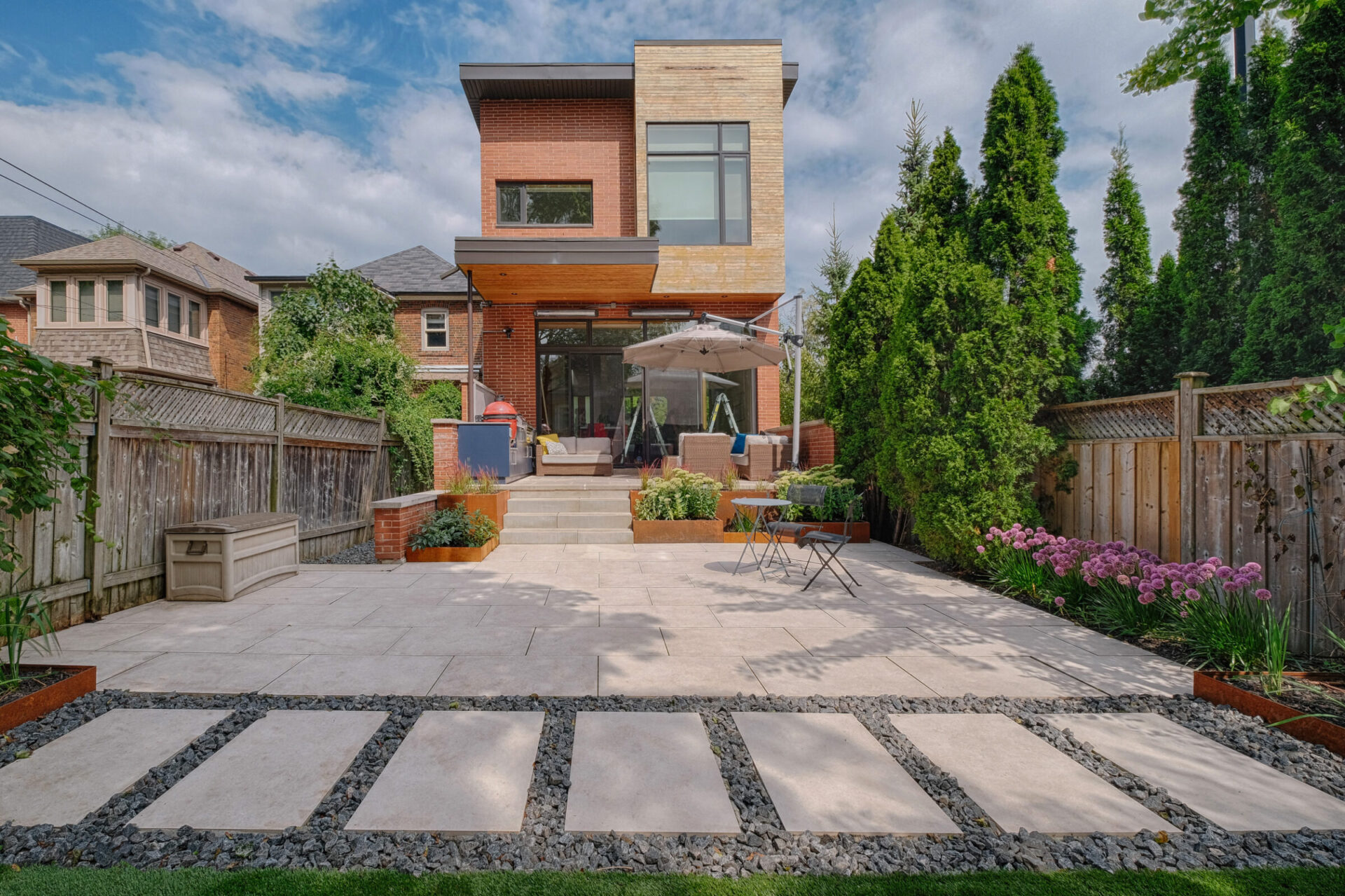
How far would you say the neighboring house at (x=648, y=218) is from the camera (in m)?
12.3

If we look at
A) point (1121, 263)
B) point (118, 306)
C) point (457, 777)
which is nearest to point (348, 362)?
point (118, 306)

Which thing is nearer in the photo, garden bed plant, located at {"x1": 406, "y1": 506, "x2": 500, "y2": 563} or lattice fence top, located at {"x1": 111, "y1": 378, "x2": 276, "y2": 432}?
lattice fence top, located at {"x1": 111, "y1": 378, "x2": 276, "y2": 432}

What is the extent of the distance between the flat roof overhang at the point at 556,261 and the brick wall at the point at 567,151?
7.49ft

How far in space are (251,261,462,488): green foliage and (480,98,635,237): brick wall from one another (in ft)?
12.2

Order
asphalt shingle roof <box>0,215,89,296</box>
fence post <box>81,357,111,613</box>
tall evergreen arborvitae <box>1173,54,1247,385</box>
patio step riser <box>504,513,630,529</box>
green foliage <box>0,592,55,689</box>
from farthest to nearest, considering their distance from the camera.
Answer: asphalt shingle roof <box>0,215,89,296</box>
patio step riser <box>504,513,630,529</box>
tall evergreen arborvitae <box>1173,54,1247,385</box>
fence post <box>81,357,111,613</box>
green foliage <box>0,592,55,689</box>

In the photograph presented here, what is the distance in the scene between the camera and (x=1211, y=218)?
7.45m

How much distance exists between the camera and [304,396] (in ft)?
35.5

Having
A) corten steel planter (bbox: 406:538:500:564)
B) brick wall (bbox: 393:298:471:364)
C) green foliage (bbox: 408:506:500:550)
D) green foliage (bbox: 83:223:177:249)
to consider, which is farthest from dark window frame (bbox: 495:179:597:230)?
green foliage (bbox: 83:223:177:249)

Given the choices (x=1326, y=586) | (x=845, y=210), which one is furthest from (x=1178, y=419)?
(x=845, y=210)

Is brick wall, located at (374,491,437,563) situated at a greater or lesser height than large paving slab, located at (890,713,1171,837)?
greater

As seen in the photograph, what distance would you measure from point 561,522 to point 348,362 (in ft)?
22.7

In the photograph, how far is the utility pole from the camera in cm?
730

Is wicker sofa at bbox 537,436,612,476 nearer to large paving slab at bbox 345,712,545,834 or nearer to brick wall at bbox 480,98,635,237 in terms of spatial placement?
brick wall at bbox 480,98,635,237

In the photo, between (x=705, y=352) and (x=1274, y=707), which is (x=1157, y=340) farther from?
(x=1274, y=707)
